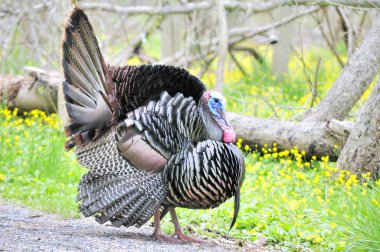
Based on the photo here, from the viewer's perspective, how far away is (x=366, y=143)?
7.16 metres

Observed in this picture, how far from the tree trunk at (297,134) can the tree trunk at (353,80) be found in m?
0.36

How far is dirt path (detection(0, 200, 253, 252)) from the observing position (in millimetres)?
4827

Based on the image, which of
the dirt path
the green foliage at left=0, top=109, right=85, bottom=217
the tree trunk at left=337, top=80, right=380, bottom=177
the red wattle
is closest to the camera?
the dirt path

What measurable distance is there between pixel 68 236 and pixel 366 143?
335cm

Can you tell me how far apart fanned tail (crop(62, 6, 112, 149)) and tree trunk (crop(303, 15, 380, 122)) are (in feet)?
11.9

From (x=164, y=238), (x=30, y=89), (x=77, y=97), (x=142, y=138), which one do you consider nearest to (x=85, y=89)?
(x=77, y=97)

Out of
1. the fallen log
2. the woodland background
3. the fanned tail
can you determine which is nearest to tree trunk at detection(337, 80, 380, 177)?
the woodland background

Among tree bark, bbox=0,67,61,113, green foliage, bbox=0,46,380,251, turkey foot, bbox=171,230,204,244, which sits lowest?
green foliage, bbox=0,46,380,251

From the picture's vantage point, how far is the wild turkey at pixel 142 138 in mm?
5328

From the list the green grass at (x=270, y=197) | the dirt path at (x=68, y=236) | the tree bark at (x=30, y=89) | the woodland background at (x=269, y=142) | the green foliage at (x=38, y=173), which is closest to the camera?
the dirt path at (x=68, y=236)

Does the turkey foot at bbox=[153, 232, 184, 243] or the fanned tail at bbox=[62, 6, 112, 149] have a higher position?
the fanned tail at bbox=[62, 6, 112, 149]

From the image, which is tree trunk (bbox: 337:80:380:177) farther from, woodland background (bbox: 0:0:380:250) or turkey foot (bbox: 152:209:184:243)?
turkey foot (bbox: 152:209:184:243)

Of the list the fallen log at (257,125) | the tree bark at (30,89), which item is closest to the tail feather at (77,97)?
the fallen log at (257,125)

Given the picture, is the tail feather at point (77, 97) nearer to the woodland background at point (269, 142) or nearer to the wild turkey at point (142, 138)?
the wild turkey at point (142, 138)
